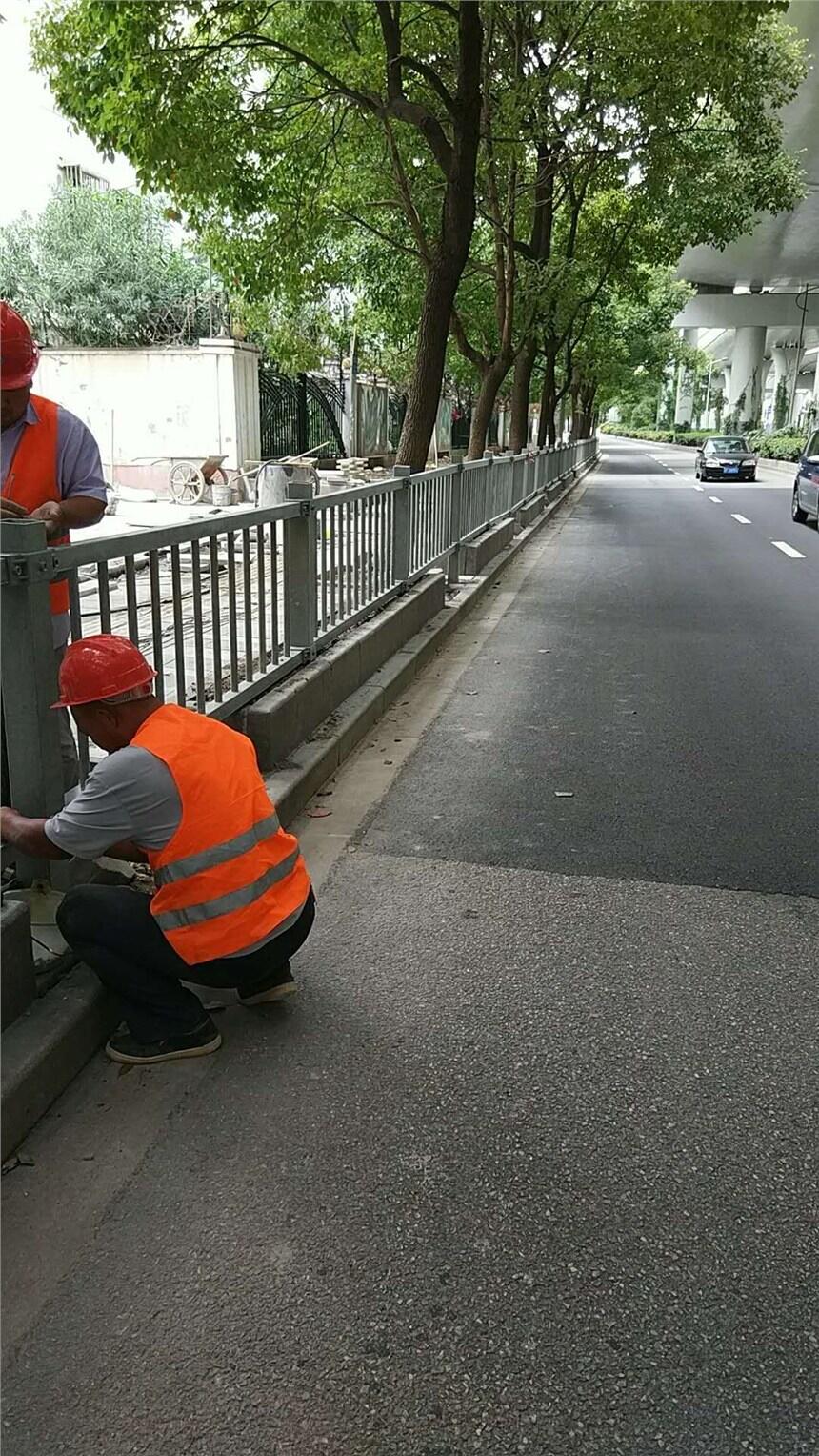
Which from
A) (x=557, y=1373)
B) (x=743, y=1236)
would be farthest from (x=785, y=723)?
(x=557, y=1373)

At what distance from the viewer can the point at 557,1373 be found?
82.9 inches

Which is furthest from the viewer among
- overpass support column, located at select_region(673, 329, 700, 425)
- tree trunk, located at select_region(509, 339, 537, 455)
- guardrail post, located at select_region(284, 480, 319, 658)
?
overpass support column, located at select_region(673, 329, 700, 425)

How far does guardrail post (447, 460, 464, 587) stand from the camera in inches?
396

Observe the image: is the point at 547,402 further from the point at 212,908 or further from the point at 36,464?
the point at 212,908

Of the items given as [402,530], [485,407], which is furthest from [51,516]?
[485,407]

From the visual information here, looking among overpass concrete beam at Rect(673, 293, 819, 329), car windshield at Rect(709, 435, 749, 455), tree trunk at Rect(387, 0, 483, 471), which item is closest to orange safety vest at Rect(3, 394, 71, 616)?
tree trunk at Rect(387, 0, 483, 471)

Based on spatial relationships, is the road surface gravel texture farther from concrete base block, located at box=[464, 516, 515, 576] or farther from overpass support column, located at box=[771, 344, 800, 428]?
overpass support column, located at box=[771, 344, 800, 428]

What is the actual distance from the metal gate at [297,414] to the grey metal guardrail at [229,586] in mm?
12325

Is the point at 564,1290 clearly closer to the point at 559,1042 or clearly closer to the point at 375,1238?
the point at 375,1238

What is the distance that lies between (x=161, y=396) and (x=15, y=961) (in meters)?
18.7

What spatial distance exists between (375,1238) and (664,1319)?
2.13ft

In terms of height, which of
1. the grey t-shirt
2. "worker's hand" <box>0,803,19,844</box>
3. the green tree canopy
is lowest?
"worker's hand" <box>0,803,19,844</box>

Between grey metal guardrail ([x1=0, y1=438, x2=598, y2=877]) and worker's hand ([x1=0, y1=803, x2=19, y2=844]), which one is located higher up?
grey metal guardrail ([x1=0, y1=438, x2=598, y2=877])

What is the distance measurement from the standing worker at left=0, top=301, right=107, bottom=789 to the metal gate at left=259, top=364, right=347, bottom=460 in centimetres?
1872
